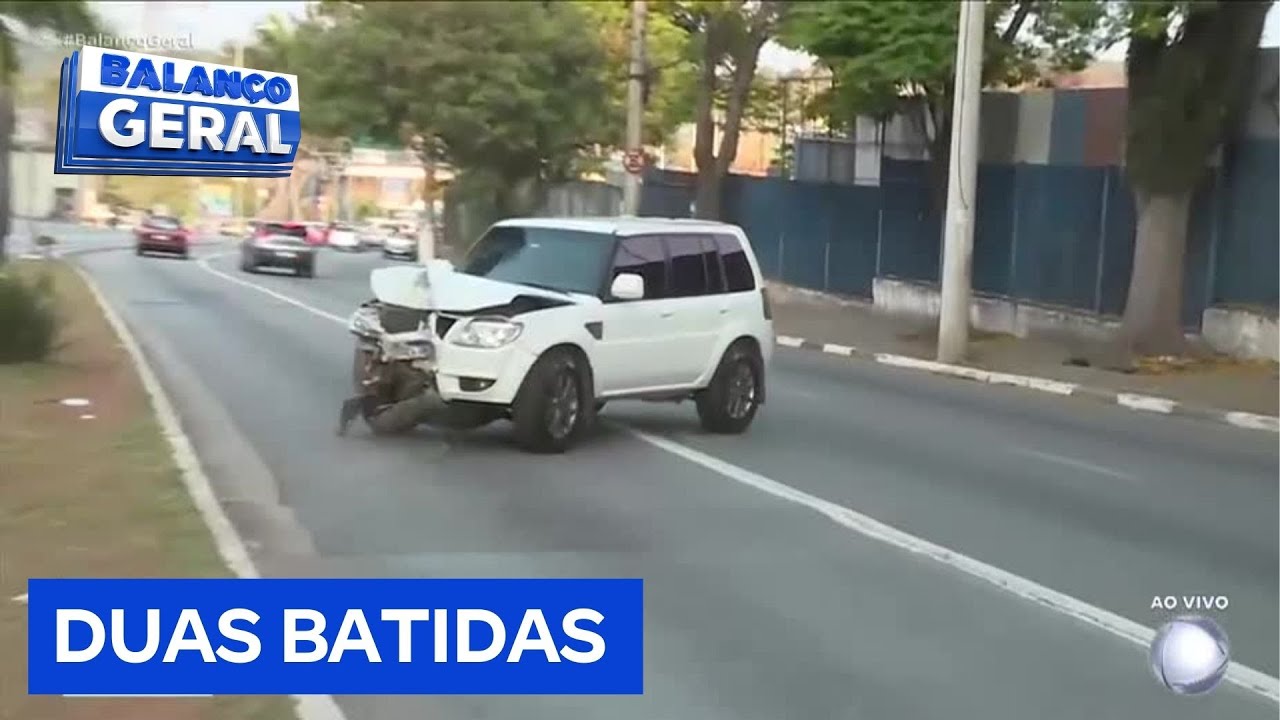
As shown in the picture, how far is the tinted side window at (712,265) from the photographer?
15.0 meters

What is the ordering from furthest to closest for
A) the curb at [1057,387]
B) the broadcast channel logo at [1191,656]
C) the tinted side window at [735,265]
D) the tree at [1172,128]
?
the tree at [1172,128] → the curb at [1057,387] → the tinted side window at [735,265] → the broadcast channel logo at [1191,656]

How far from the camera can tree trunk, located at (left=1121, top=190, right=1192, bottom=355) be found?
2272cm

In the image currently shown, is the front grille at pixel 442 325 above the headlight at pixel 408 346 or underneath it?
above

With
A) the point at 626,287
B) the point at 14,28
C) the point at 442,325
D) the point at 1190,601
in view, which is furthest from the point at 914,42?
the point at 14,28

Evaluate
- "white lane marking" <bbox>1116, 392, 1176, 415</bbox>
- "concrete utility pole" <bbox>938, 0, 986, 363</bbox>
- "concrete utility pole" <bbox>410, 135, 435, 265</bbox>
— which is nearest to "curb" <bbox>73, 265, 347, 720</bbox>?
"concrete utility pole" <bbox>410, 135, 435, 265</bbox>

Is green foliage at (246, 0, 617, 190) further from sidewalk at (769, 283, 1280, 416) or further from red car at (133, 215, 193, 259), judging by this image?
sidewalk at (769, 283, 1280, 416)

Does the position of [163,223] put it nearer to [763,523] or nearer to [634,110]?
[763,523]

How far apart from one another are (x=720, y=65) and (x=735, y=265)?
19490mm

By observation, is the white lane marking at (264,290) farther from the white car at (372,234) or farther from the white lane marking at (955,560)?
the white car at (372,234)

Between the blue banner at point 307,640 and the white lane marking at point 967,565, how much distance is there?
2.74 metres

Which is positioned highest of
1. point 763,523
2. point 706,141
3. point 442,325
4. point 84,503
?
point 706,141

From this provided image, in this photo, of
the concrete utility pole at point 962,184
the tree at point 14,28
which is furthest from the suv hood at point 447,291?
the concrete utility pole at point 962,184

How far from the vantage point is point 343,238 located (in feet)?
26.8

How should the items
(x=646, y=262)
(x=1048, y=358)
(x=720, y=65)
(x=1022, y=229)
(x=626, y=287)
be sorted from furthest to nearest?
1. (x=720, y=65)
2. (x=1022, y=229)
3. (x=1048, y=358)
4. (x=646, y=262)
5. (x=626, y=287)
